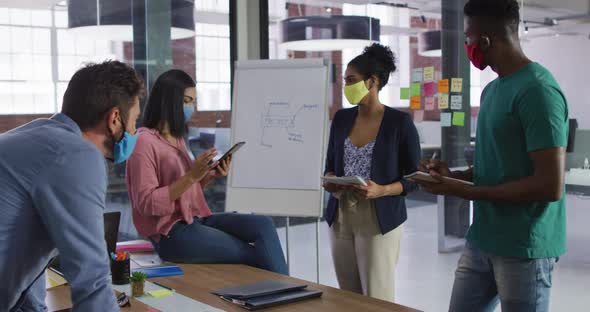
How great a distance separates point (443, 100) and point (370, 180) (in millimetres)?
2087

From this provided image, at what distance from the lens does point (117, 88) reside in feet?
5.46

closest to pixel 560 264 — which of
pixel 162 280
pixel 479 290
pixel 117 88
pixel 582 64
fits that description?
pixel 582 64

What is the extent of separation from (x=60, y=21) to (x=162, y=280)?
2.78 metres

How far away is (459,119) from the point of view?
4738 millimetres

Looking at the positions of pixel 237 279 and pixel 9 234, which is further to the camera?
pixel 237 279

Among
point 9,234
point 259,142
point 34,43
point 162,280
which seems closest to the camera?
point 9,234

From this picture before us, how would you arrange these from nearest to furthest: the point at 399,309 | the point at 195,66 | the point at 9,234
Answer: the point at 9,234 < the point at 399,309 < the point at 195,66

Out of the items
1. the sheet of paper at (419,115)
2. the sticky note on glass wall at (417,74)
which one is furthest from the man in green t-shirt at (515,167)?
the sticky note on glass wall at (417,74)

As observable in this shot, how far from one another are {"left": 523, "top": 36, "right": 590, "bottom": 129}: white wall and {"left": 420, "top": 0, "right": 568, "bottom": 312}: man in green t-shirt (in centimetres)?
226

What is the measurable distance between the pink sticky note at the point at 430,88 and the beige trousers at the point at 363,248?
1.99m

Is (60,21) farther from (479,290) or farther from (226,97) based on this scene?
(479,290)

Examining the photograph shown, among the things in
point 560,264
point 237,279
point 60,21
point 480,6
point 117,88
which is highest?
point 60,21

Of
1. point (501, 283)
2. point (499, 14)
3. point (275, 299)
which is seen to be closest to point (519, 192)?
point (501, 283)

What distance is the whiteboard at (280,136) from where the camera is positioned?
3.74 meters
